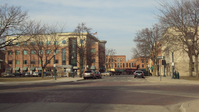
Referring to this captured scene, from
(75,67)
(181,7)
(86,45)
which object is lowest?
(75,67)

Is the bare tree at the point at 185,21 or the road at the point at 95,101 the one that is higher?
the bare tree at the point at 185,21

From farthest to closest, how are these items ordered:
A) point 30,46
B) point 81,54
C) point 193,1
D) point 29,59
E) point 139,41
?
1. point 29,59
2. point 139,41
3. point 81,54
4. point 30,46
5. point 193,1

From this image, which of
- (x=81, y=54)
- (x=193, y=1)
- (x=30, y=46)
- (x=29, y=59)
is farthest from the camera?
(x=29, y=59)

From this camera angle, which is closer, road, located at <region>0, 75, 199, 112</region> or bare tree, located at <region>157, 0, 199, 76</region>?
road, located at <region>0, 75, 199, 112</region>

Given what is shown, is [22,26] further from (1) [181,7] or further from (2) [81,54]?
(1) [181,7]

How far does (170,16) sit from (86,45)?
21.9 meters

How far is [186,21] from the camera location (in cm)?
3081

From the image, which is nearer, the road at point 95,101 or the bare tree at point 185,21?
the road at point 95,101

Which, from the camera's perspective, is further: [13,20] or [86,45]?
[86,45]

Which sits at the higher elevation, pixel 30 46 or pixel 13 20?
pixel 13 20

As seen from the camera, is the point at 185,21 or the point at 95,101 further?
the point at 185,21

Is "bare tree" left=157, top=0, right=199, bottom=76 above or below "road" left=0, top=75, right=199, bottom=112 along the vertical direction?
above

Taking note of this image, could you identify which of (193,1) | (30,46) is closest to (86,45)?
(30,46)

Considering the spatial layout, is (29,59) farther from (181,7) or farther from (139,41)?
(181,7)
